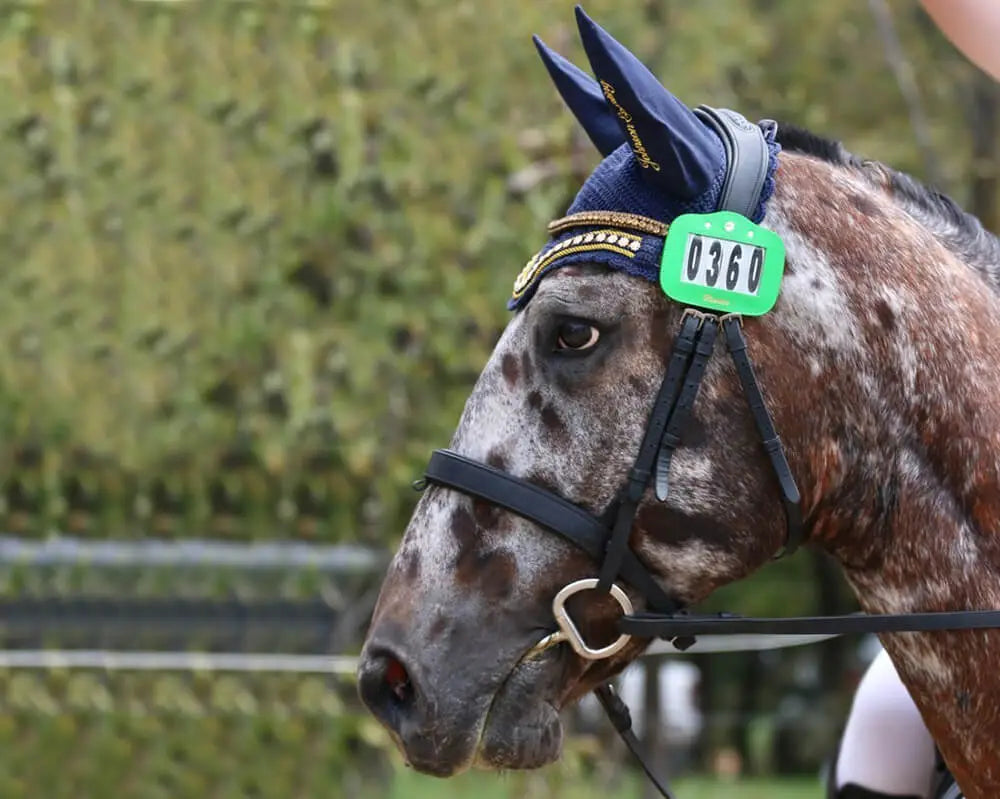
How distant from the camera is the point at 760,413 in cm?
223

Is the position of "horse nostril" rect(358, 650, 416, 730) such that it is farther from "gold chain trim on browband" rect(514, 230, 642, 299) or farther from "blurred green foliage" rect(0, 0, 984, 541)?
"blurred green foliage" rect(0, 0, 984, 541)

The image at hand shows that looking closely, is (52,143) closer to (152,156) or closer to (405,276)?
(152,156)

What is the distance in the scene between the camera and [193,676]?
19.8 ft

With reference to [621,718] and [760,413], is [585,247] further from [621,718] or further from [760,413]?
[621,718]

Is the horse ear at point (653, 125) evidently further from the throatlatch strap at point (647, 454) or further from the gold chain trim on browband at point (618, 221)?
the throatlatch strap at point (647, 454)

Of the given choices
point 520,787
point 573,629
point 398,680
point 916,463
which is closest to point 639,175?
point 916,463

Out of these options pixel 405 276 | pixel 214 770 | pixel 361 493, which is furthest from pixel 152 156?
pixel 214 770

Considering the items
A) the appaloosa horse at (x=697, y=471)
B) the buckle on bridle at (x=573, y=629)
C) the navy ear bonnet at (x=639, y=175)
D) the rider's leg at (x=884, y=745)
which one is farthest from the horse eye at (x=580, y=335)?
the rider's leg at (x=884, y=745)

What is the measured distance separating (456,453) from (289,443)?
12.1 feet

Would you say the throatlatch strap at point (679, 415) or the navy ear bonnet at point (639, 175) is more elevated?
the navy ear bonnet at point (639, 175)

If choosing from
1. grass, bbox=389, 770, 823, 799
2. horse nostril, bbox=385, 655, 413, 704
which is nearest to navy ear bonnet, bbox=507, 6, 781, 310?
horse nostril, bbox=385, 655, 413, 704

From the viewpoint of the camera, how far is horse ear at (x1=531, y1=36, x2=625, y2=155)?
→ 2527 millimetres

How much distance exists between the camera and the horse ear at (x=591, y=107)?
2.53 meters

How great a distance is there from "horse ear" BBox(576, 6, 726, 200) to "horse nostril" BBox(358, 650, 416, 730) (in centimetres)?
93
